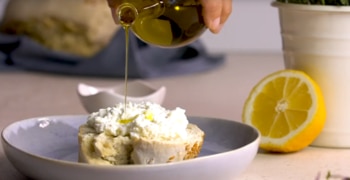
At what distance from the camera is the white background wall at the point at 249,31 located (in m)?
2.43

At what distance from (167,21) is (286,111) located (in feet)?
0.68

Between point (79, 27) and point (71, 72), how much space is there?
0.12 meters

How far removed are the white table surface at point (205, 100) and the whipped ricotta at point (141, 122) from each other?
4.4 inches

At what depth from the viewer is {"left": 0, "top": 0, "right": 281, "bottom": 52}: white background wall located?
7.98ft

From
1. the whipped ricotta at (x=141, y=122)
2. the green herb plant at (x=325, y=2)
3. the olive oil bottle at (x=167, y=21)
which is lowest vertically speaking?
the whipped ricotta at (x=141, y=122)

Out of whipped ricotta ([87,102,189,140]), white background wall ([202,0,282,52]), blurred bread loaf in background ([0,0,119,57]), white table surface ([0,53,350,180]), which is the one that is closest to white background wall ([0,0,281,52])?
white background wall ([202,0,282,52])

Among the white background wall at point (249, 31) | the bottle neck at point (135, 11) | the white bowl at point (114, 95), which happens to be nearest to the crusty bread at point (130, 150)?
the bottle neck at point (135, 11)

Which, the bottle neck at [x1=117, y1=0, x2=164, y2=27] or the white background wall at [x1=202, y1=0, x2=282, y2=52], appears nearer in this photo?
the bottle neck at [x1=117, y1=0, x2=164, y2=27]

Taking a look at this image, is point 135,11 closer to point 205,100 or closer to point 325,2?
point 325,2

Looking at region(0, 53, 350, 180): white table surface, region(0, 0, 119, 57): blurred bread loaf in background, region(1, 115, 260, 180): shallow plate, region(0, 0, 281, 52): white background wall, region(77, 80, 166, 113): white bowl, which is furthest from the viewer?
region(0, 0, 281, 52): white background wall

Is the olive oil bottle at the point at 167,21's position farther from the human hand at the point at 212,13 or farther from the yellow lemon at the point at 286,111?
the yellow lemon at the point at 286,111

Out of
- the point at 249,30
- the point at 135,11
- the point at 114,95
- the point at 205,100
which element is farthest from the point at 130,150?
the point at 249,30

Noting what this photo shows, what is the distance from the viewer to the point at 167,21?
103 centimetres

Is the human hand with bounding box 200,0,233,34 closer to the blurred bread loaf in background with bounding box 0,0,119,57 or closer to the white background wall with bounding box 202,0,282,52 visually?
the blurred bread loaf in background with bounding box 0,0,119,57
